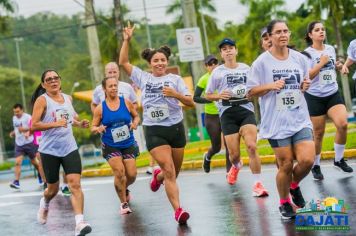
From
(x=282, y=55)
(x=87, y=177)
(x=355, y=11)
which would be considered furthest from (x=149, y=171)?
(x=355, y=11)

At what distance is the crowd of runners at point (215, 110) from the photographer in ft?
26.0

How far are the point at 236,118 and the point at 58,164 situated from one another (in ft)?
9.39

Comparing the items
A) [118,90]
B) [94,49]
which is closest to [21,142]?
[118,90]

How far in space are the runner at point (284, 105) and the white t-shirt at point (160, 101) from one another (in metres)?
1.45

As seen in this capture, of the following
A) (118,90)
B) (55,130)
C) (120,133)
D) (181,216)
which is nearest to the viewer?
(181,216)

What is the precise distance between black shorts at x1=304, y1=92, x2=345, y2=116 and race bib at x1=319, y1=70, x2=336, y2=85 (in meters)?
0.20

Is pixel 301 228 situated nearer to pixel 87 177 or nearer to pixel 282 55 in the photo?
pixel 282 55

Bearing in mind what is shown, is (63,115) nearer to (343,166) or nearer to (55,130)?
(55,130)

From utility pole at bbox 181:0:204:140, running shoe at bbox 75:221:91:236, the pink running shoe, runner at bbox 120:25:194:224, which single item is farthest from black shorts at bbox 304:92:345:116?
utility pole at bbox 181:0:204:140

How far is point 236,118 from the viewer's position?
1102 centimetres

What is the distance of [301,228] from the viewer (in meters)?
7.49

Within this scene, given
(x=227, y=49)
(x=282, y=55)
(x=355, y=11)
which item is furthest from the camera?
(x=355, y=11)

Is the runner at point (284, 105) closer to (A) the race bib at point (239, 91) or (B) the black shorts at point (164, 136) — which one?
(B) the black shorts at point (164, 136)

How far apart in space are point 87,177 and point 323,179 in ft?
33.7
